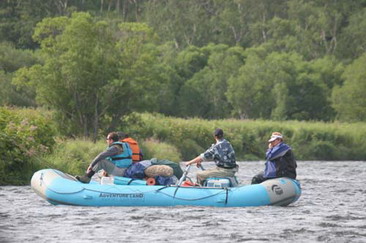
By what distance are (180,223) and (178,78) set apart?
58.2 metres

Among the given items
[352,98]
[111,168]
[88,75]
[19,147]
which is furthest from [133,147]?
[352,98]

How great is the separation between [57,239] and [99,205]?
14.6ft

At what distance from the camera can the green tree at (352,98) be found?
66812 mm

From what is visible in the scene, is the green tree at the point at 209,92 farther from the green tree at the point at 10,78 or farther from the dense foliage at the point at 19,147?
the dense foliage at the point at 19,147

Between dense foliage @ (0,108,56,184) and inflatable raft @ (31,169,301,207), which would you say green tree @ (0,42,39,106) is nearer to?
dense foliage @ (0,108,56,184)

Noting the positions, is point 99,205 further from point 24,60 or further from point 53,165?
point 24,60

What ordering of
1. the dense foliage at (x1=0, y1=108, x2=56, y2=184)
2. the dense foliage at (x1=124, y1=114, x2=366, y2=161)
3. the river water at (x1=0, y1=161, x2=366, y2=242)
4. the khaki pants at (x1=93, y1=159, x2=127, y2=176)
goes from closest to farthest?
the river water at (x1=0, y1=161, x2=366, y2=242) < the khaki pants at (x1=93, y1=159, x2=127, y2=176) < the dense foliage at (x1=0, y1=108, x2=56, y2=184) < the dense foliage at (x1=124, y1=114, x2=366, y2=161)

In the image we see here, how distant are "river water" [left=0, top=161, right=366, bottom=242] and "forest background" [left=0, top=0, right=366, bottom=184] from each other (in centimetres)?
671

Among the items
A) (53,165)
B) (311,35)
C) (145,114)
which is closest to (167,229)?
(53,165)

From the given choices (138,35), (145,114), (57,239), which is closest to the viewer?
(57,239)

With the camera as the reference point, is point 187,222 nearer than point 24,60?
Yes

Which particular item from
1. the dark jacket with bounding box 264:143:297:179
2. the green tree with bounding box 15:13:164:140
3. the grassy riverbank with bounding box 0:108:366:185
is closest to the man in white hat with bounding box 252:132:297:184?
the dark jacket with bounding box 264:143:297:179

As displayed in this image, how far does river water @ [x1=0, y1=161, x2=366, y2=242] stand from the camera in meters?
16.4

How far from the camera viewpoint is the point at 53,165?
91.0 ft
